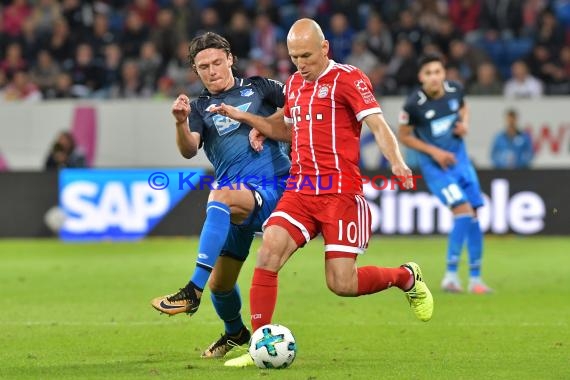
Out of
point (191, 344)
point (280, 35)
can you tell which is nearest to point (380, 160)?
point (280, 35)

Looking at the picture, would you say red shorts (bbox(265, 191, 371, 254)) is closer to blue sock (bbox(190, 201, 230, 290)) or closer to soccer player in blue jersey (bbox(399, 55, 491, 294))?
blue sock (bbox(190, 201, 230, 290))

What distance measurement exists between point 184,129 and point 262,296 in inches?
47.6

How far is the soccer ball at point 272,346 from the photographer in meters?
7.17

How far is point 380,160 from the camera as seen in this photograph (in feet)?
62.7

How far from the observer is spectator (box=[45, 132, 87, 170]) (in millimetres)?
18484

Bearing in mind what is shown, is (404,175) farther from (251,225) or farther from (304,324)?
(304,324)

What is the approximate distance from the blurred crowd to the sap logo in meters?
2.61

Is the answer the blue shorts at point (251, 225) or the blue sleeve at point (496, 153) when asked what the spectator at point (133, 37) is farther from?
the blue shorts at point (251, 225)

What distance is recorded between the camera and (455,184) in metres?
12.0

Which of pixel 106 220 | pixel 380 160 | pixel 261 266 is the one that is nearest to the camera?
pixel 261 266

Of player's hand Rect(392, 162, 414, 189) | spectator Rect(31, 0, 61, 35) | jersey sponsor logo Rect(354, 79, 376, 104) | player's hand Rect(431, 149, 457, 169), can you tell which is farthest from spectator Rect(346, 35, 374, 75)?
player's hand Rect(392, 162, 414, 189)

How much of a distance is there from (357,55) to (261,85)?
38.8 feet

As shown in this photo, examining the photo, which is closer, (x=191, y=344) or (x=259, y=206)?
(x=259, y=206)

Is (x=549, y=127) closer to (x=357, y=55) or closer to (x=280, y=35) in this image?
(x=357, y=55)
